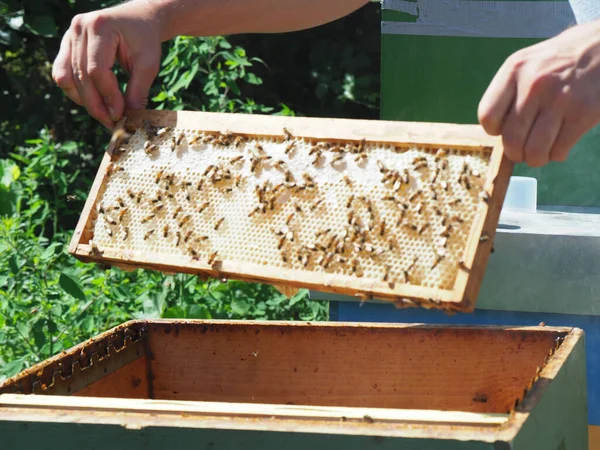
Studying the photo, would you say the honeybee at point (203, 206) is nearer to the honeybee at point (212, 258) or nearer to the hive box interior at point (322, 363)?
the honeybee at point (212, 258)

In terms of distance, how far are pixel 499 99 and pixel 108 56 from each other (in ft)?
3.15

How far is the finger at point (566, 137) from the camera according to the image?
1.44m

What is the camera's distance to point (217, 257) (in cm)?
181

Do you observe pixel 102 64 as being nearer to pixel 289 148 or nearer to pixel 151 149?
pixel 151 149

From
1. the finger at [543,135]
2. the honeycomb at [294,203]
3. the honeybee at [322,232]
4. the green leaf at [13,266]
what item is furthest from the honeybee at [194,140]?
the green leaf at [13,266]

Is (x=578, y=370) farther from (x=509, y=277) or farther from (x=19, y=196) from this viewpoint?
(x=19, y=196)

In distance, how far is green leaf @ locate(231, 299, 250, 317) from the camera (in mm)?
3140

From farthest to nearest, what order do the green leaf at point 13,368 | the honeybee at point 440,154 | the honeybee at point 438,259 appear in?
the green leaf at point 13,368, the honeybee at point 440,154, the honeybee at point 438,259

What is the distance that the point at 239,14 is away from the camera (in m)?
2.32

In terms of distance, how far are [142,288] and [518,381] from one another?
180cm

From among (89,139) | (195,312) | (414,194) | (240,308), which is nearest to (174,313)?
(195,312)

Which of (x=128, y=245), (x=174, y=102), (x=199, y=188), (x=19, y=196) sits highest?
(x=199, y=188)

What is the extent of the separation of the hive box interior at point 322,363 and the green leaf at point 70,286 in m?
0.55

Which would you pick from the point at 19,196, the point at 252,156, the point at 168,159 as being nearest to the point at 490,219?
the point at 252,156
